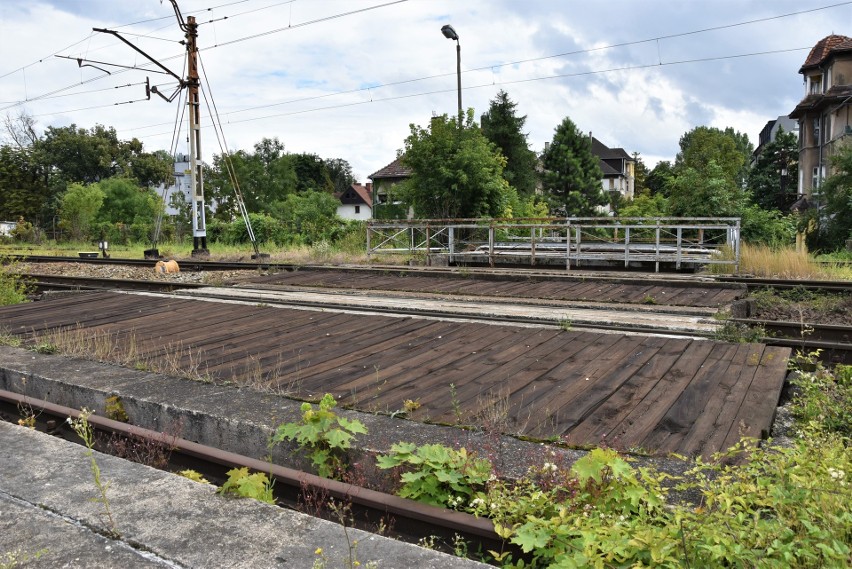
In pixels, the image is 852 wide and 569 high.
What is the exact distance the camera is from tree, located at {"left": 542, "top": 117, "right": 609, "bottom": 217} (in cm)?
5406

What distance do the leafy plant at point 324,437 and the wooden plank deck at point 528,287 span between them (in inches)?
281

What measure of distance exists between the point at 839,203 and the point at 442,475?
24790 millimetres

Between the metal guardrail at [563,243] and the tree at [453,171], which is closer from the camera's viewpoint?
the metal guardrail at [563,243]

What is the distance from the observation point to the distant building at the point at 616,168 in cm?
9200

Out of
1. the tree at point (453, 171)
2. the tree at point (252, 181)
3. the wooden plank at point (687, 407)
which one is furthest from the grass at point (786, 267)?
the tree at point (252, 181)

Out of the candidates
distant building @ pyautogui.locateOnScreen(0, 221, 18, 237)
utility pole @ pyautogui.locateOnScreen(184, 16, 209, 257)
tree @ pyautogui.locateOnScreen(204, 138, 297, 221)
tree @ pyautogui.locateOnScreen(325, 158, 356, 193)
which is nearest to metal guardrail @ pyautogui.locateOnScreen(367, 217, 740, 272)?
utility pole @ pyautogui.locateOnScreen(184, 16, 209, 257)

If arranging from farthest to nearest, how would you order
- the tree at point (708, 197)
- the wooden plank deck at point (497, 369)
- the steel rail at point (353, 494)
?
the tree at point (708, 197)
the wooden plank deck at point (497, 369)
the steel rail at point (353, 494)

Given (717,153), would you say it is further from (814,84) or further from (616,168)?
(616,168)

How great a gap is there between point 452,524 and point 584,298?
7.97 meters

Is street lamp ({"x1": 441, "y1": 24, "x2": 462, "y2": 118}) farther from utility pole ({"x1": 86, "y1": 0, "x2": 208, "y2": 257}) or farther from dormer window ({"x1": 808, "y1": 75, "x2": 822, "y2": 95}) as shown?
dormer window ({"x1": 808, "y1": 75, "x2": 822, "y2": 95})

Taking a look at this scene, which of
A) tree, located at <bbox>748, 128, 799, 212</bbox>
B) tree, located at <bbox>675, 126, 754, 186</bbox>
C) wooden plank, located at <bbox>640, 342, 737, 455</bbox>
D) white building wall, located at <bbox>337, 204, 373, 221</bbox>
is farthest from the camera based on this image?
white building wall, located at <bbox>337, 204, 373, 221</bbox>

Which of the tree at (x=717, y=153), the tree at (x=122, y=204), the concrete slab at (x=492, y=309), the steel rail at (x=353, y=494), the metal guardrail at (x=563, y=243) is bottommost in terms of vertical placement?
the steel rail at (x=353, y=494)

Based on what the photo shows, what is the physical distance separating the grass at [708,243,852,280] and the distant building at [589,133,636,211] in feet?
249

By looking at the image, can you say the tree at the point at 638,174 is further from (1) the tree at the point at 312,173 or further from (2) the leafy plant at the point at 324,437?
(2) the leafy plant at the point at 324,437
